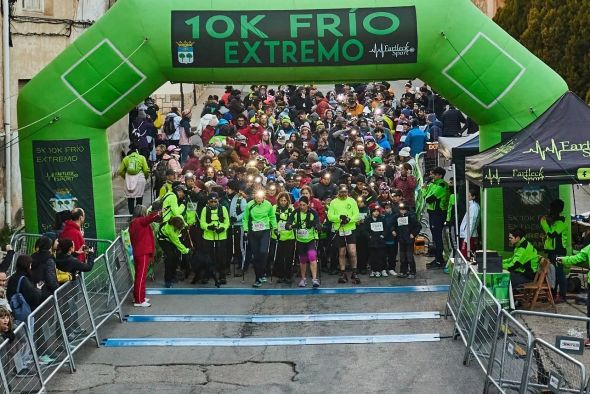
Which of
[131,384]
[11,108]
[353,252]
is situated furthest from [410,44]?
[11,108]

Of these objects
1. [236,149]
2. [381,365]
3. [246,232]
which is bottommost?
[381,365]

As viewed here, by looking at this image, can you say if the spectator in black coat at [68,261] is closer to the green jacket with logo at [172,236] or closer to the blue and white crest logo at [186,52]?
the green jacket with logo at [172,236]

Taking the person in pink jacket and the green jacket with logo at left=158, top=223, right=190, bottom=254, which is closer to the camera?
the green jacket with logo at left=158, top=223, right=190, bottom=254

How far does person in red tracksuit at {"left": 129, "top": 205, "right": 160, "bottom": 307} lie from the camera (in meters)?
14.3

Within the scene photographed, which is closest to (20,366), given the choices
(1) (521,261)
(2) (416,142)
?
(1) (521,261)

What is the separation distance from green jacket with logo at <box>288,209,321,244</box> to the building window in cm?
909

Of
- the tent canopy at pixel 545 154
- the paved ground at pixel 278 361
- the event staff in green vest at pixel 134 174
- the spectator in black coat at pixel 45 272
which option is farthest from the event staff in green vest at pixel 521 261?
the event staff in green vest at pixel 134 174

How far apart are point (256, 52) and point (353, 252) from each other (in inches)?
136

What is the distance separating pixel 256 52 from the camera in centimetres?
1491

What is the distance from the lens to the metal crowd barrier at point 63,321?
9.93m

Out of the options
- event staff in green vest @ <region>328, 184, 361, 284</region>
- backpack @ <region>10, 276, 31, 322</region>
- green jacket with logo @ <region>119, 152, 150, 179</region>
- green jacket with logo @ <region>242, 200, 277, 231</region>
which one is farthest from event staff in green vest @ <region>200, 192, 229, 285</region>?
backpack @ <region>10, 276, 31, 322</region>

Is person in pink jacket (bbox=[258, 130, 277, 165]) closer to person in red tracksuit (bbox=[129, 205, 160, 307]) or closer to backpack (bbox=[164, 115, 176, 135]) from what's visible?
backpack (bbox=[164, 115, 176, 135])

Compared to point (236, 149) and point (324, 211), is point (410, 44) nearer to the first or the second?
point (324, 211)

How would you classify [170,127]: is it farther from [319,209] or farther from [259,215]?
[259,215]
